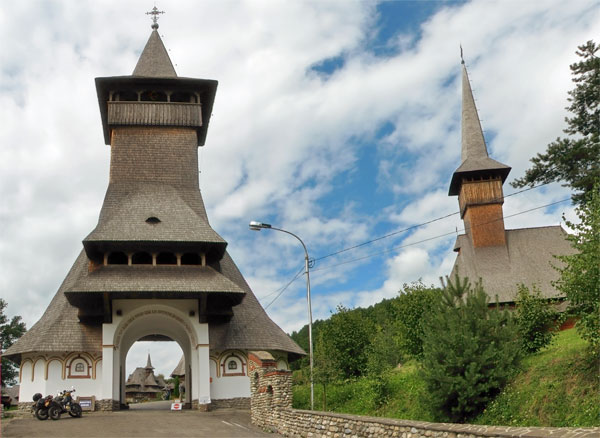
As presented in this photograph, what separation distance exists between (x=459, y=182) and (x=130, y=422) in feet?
83.7

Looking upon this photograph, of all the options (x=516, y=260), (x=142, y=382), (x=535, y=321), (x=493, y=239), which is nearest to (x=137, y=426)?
(x=535, y=321)

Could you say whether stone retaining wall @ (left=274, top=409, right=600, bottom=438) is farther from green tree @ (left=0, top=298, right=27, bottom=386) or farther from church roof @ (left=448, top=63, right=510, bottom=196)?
green tree @ (left=0, top=298, right=27, bottom=386)

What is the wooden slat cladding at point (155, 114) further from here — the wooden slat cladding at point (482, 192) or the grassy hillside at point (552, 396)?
the grassy hillside at point (552, 396)

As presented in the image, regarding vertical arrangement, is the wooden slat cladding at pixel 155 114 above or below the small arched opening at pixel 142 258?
above

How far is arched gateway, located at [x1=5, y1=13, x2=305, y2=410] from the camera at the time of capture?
24250 millimetres

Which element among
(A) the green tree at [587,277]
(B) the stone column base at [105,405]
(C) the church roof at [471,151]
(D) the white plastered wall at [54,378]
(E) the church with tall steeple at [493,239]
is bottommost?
(B) the stone column base at [105,405]

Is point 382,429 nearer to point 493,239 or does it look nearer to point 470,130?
point 493,239

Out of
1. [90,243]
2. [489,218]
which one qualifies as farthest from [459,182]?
[90,243]

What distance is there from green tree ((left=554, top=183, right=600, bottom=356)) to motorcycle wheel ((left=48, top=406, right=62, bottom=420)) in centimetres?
1586

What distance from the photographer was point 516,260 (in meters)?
34.5

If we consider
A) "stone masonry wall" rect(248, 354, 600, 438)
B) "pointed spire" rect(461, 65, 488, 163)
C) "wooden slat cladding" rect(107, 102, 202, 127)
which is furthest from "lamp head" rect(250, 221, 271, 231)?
"pointed spire" rect(461, 65, 488, 163)

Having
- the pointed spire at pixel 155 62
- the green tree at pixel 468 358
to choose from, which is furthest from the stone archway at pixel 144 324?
the green tree at pixel 468 358

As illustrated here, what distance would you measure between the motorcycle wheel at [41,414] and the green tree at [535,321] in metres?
14.7

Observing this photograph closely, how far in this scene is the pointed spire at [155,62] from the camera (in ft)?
108
